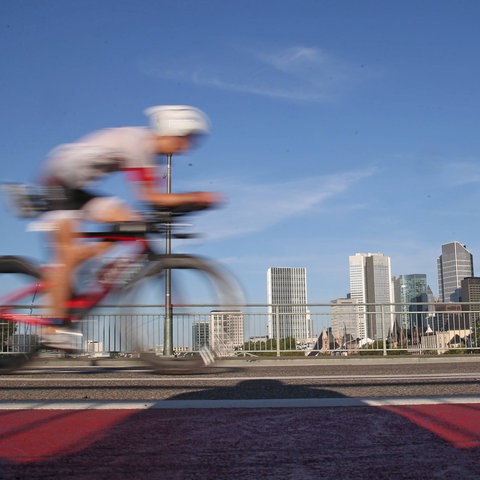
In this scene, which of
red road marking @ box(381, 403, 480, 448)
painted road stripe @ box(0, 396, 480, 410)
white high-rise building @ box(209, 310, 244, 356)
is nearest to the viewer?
red road marking @ box(381, 403, 480, 448)

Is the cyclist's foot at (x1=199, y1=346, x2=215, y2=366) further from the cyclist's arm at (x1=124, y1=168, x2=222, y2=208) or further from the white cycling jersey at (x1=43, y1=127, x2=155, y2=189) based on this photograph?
the white cycling jersey at (x1=43, y1=127, x2=155, y2=189)

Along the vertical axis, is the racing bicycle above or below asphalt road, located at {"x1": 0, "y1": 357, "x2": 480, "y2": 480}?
above

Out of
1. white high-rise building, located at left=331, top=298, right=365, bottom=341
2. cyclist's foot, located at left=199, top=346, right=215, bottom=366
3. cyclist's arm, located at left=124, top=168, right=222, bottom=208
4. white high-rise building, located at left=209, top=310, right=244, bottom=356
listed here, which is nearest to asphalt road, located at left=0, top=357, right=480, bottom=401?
cyclist's foot, located at left=199, top=346, right=215, bottom=366

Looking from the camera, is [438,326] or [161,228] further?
[438,326]

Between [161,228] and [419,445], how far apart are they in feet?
8.59

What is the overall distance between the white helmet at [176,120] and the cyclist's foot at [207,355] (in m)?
1.86

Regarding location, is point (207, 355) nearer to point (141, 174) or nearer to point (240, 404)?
point (240, 404)

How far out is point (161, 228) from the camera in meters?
5.11

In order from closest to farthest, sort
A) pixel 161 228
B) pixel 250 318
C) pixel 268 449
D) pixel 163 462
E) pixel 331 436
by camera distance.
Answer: pixel 163 462 < pixel 268 449 < pixel 331 436 < pixel 161 228 < pixel 250 318

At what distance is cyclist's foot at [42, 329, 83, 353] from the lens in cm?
509

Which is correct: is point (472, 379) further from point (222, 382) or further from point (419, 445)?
point (419, 445)

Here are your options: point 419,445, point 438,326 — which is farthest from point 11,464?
point 438,326

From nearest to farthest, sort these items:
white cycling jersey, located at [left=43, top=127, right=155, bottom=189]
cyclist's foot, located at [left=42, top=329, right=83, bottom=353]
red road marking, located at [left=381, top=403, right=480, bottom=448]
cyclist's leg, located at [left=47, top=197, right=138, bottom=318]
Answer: red road marking, located at [left=381, top=403, right=480, bottom=448] < white cycling jersey, located at [left=43, top=127, right=155, bottom=189] < cyclist's leg, located at [left=47, top=197, right=138, bottom=318] < cyclist's foot, located at [left=42, top=329, right=83, bottom=353]

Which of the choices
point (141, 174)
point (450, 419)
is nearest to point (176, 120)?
point (141, 174)
